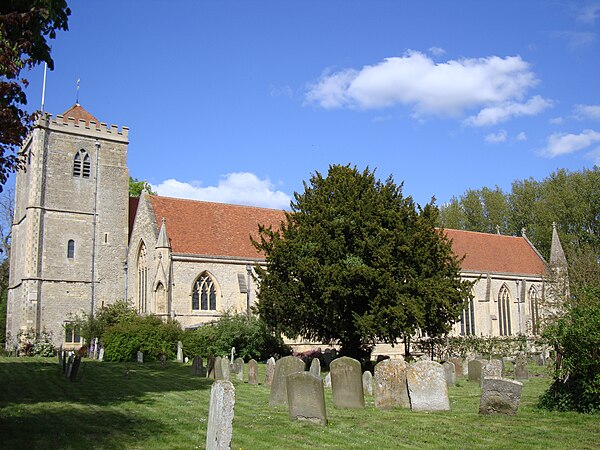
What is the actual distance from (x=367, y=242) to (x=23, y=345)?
21869mm

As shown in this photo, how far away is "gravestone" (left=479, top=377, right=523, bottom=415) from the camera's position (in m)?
11.6

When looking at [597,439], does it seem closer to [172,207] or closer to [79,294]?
[172,207]

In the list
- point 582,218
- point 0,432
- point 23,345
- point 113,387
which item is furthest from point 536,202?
point 0,432

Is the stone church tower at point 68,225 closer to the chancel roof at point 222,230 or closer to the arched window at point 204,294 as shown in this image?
the chancel roof at point 222,230

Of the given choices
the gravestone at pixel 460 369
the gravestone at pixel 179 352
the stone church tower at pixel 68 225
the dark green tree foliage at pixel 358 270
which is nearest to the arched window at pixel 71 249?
the stone church tower at pixel 68 225

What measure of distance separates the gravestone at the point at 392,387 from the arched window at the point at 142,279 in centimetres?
2354

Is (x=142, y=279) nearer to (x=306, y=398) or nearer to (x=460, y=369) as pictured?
(x=460, y=369)

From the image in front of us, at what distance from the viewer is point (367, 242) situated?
21.2 metres

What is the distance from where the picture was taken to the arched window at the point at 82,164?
121ft

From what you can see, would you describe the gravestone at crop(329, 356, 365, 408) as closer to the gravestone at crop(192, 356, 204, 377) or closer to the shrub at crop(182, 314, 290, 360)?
the gravestone at crop(192, 356, 204, 377)

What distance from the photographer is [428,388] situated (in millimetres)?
12609

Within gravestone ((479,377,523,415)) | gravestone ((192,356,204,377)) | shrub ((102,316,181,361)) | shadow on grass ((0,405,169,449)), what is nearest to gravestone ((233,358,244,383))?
gravestone ((192,356,204,377))

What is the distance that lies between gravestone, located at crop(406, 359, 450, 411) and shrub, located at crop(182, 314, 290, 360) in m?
15.1

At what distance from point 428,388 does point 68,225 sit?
94.2ft
